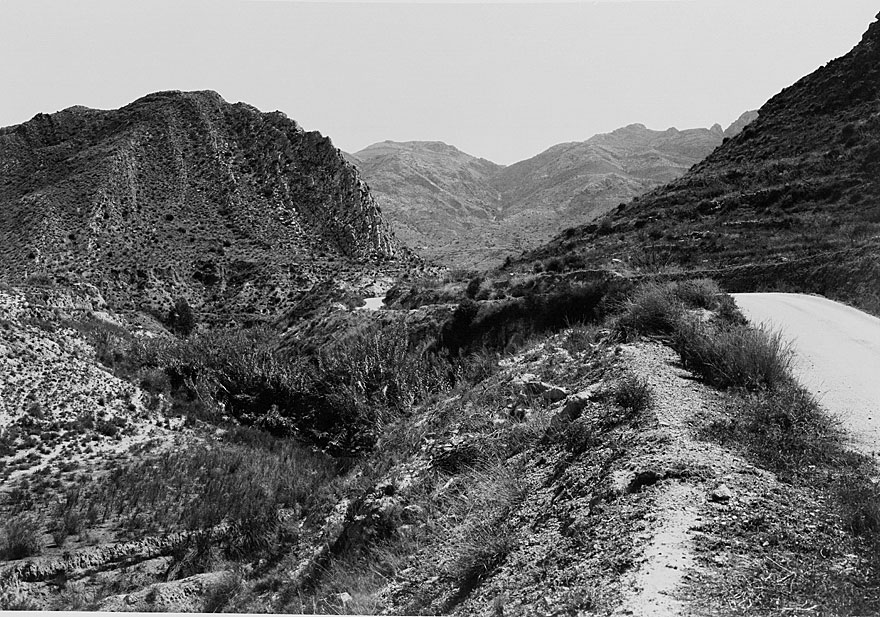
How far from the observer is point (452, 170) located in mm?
178125

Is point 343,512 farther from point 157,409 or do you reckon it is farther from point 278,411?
point 157,409

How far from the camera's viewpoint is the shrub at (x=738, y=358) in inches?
248

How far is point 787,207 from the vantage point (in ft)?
88.4

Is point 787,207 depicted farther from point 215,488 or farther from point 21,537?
point 21,537

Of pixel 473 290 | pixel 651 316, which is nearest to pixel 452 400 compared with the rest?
pixel 651 316

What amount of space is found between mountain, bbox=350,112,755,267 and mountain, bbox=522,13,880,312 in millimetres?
40650

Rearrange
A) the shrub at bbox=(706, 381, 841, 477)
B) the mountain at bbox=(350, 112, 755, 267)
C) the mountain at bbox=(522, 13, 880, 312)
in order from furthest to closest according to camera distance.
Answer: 1. the mountain at bbox=(350, 112, 755, 267)
2. the mountain at bbox=(522, 13, 880, 312)
3. the shrub at bbox=(706, 381, 841, 477)

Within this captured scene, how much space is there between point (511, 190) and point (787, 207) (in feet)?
482

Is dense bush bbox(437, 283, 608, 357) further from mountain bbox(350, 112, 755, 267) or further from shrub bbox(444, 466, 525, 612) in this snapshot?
mountain bbox(350, 112, 755, 267)

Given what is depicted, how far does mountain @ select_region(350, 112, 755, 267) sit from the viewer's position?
103m

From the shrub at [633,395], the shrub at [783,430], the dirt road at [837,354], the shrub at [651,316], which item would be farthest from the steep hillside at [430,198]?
the shrub at [783,430]

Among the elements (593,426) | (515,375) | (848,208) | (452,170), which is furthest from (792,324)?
(452,170)

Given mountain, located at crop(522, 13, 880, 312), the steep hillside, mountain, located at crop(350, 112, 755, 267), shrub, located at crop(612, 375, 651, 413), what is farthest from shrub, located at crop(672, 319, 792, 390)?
the steep hillside

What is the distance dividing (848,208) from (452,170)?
529 feet
